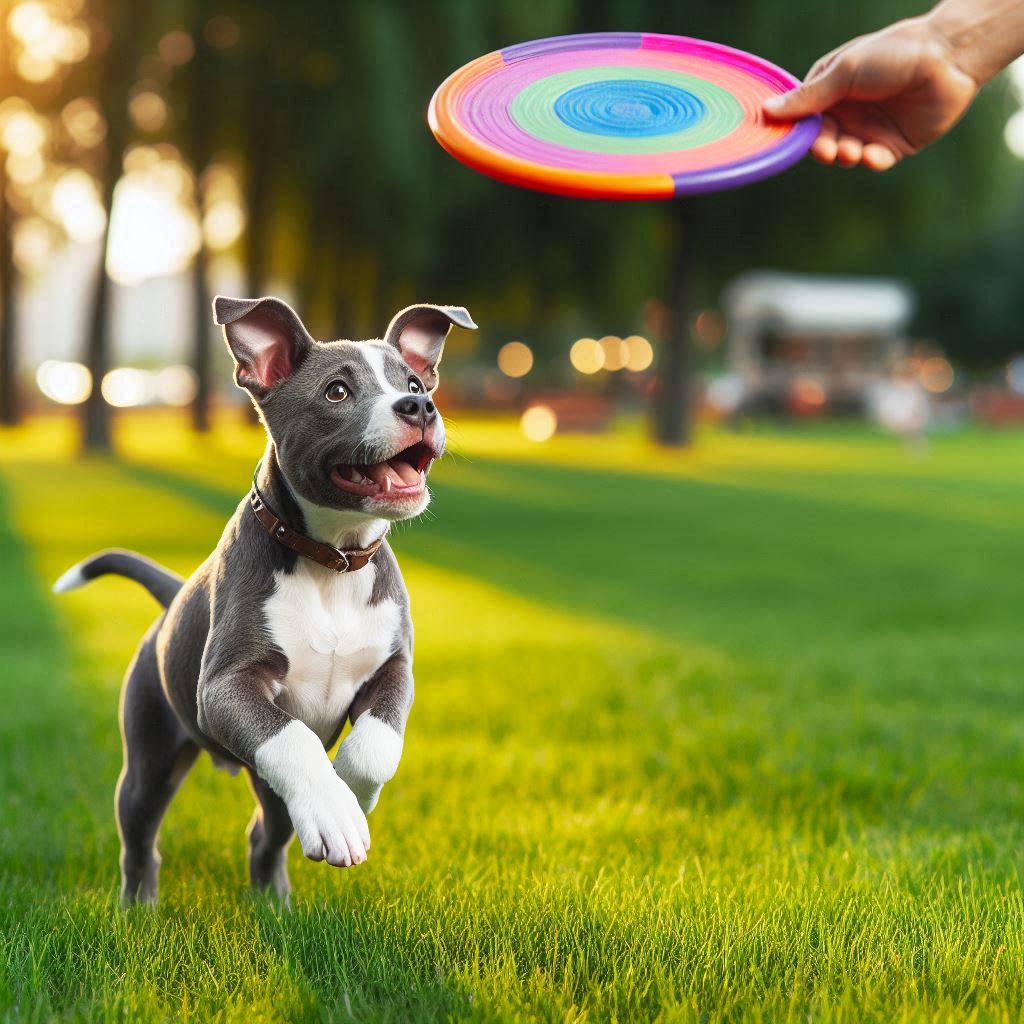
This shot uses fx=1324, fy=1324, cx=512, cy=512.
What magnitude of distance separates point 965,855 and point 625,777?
1.74 metres

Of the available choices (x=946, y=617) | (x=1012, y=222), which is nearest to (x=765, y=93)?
(x=946, y=617)

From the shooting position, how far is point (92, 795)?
5.94 meters

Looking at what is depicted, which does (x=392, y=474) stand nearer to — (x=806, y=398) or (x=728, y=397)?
(x=806, y=398)

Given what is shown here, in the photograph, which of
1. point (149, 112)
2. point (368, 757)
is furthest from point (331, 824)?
point (149, 112)

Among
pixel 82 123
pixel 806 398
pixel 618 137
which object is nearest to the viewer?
pixel 618 137

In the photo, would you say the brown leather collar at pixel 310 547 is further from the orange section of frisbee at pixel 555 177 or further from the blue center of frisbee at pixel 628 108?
the blue center of frisbee at pixel 628 108

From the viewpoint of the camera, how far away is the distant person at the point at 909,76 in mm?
4637

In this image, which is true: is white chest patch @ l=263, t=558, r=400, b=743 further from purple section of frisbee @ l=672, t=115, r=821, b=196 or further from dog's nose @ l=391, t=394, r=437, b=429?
purple section of frisbee @ l=672, t=115, r=821, b=196

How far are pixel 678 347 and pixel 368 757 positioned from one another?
28417 mm

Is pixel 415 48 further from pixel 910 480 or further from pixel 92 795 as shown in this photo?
pixel 92 795

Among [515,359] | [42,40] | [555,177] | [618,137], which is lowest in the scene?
[555,177]

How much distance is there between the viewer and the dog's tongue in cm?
340

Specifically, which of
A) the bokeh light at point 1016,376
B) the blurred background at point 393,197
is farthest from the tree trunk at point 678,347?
the bokeh light at point 1016,376

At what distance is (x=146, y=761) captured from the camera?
4.11 metres
